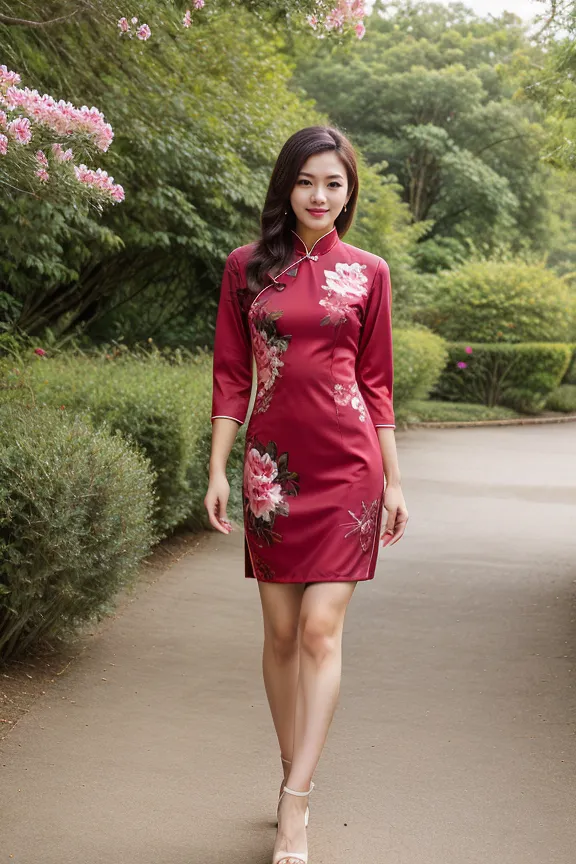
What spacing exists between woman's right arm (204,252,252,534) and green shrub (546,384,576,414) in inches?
905

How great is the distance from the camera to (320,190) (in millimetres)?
3305

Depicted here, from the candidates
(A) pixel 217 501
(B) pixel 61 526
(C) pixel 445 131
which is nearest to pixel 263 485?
(A) pixel 217 501

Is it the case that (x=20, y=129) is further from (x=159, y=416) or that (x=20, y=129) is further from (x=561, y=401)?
(x=561, y=401)

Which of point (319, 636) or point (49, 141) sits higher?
point (49, 141)

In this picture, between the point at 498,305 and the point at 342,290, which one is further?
the point at 498,305

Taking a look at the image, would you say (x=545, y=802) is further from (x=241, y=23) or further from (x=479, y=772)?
(x=241, y=23)

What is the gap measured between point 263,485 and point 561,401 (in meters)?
23.3

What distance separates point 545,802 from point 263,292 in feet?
6.54

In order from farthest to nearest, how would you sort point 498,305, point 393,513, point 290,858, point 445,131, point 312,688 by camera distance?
1. point 445,131
2. point 498,305
3. point 393,513
4. point 312,688
5. point 290,858

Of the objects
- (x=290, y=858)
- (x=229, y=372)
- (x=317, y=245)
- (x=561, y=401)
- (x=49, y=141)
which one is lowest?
(x=561, y=401)

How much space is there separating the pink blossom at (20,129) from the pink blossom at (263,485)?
2.39 metres

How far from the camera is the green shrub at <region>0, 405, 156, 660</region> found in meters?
4.61

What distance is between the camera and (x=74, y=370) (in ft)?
29.2

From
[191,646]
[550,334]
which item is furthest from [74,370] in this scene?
[550,334]
